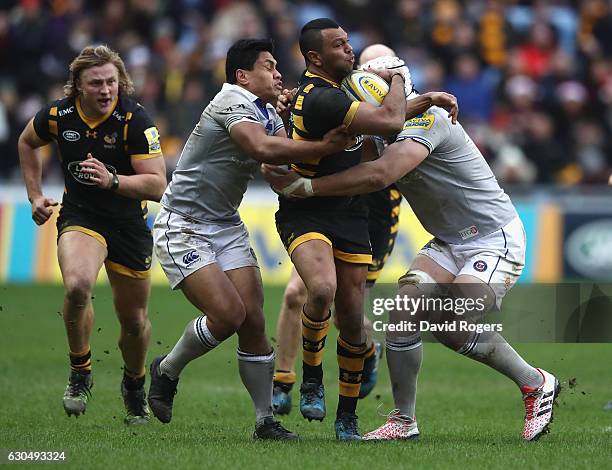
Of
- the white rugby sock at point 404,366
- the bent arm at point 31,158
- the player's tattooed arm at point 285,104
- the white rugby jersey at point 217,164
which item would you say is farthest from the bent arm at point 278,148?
the bent arm at point 31,158

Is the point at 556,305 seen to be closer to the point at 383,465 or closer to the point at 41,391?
the point at 383,465

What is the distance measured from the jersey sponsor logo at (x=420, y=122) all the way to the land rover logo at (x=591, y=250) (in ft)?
35.5

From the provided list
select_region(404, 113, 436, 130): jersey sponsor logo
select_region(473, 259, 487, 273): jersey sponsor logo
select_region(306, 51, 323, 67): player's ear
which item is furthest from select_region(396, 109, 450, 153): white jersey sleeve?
select_region(473, 259, 487, 273): jersey sponsor logo

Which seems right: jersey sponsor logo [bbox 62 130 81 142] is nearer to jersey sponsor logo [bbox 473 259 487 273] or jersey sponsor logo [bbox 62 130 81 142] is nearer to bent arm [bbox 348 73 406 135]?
bent arm [bbox 348 73 406 135]

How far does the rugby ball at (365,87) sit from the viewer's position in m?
7.99

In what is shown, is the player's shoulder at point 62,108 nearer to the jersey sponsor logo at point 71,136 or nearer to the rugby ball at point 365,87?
the jersey sponsor logo at point 71,136

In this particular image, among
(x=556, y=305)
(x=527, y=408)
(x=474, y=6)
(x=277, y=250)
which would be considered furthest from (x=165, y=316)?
(x=474, y=6)

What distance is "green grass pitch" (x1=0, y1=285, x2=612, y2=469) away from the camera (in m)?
7.41

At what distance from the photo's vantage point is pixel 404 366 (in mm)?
8289

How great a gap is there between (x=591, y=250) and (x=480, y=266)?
10.8 meters

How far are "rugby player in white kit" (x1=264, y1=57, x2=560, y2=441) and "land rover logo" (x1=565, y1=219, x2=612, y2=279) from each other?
10.3 meters

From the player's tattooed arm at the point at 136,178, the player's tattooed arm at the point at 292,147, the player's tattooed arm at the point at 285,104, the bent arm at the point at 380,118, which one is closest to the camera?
the bent arm at the point at 380,118

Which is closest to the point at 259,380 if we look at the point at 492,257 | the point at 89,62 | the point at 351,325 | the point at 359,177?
the point at 351,325

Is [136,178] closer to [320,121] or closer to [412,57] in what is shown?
[320,121]
